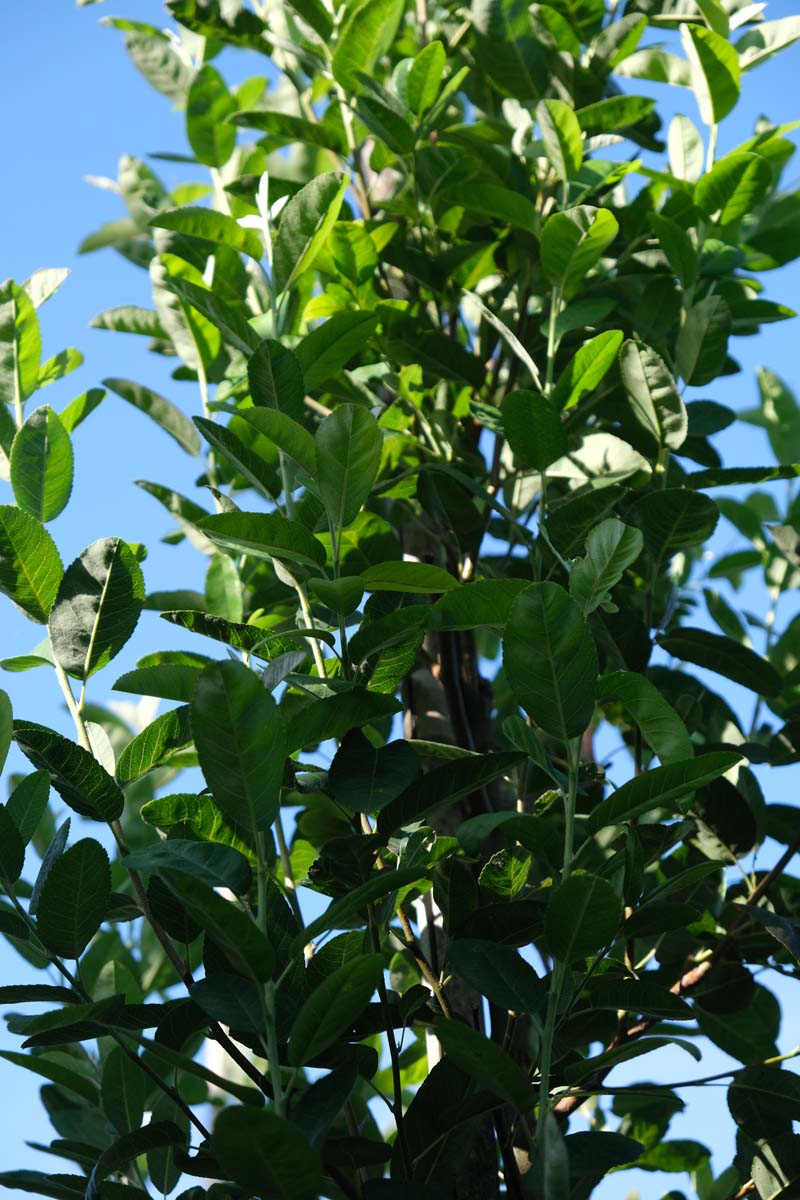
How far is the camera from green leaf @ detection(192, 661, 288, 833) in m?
0.76

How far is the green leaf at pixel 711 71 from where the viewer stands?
137 centimetres

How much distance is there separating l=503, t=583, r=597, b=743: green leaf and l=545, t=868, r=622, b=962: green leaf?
0.12 metres

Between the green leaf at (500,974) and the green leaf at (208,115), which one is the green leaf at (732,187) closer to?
the green leaf at (208,115)

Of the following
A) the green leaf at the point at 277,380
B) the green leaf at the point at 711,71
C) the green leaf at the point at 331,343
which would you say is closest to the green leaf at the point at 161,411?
the green leaf at the point at 331,343

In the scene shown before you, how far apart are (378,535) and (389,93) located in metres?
0.53

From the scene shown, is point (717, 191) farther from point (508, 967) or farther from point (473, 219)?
point (508, 967)

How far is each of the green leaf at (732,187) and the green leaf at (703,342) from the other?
17cm

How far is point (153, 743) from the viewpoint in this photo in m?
0.99

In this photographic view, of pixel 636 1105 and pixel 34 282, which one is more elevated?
pixel 34 282

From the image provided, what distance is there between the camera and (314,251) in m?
1.18

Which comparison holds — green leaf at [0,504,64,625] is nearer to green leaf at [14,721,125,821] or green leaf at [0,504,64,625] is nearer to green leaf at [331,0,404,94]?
green leaf at [14,721,125,821]

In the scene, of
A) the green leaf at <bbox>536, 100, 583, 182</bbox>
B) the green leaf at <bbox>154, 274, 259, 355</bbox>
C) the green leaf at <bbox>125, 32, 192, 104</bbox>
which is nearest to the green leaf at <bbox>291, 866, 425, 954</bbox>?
the green leaf at <bbox>154, 274, 259, 355</bbox>

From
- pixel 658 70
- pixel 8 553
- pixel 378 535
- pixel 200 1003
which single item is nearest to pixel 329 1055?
pixel 200 1003

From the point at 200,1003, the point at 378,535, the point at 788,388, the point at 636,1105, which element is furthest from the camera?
the point at 788,388
